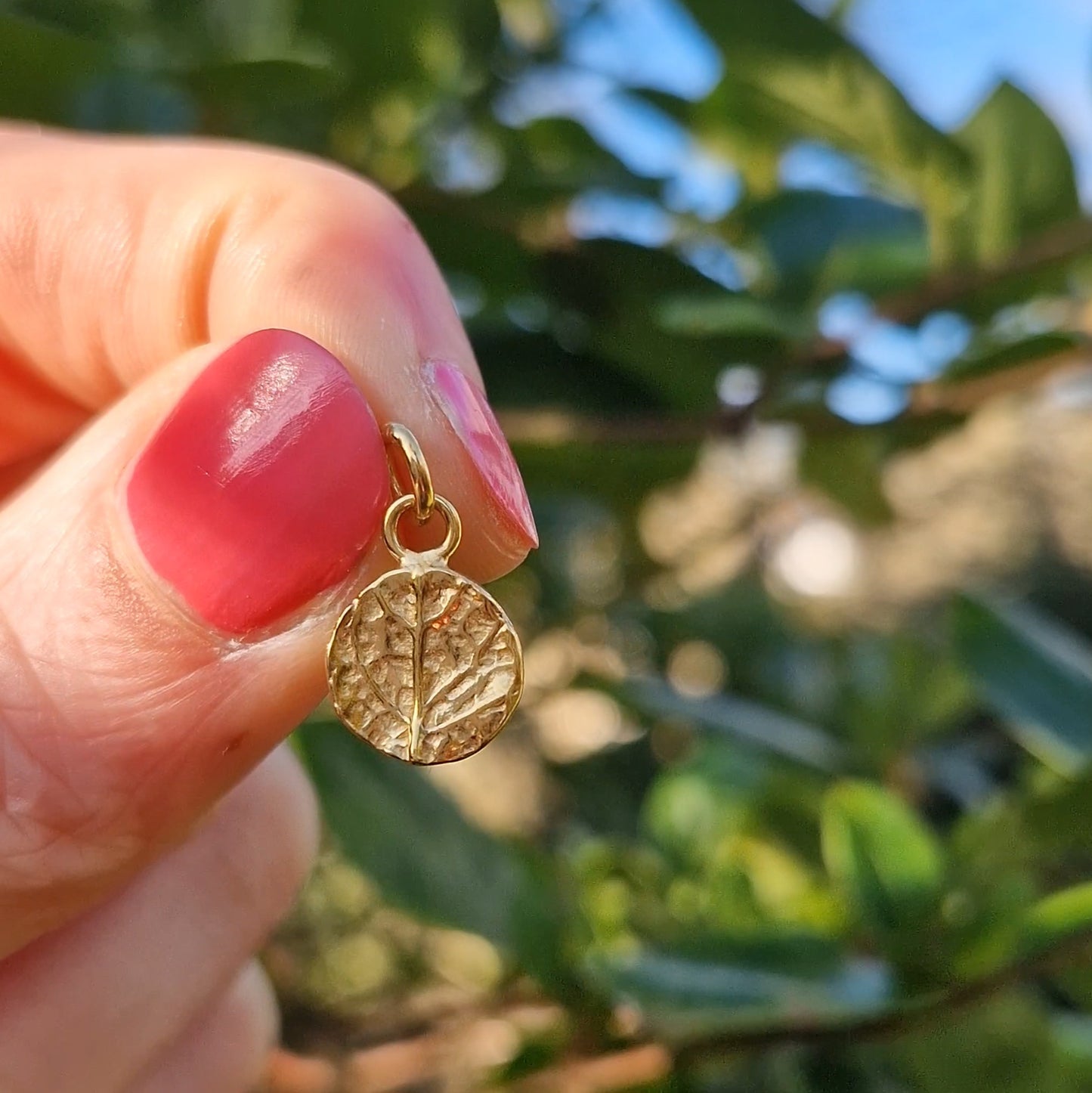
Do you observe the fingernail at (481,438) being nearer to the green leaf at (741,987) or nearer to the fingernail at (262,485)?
the fingernail at (262,485)

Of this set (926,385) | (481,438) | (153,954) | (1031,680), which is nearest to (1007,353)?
(926,385)

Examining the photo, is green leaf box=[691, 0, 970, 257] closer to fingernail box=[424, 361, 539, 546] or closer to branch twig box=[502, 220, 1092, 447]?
branch twig box=[502, 220, 1092, 447]

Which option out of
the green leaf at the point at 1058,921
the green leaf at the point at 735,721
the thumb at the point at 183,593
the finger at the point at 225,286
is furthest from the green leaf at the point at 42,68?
the green leaf at the point at 1058,921

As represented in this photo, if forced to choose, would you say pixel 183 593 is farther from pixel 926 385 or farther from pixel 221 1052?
pixel 926 385

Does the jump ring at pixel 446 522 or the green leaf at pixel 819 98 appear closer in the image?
the jump ring at pixel 446 522

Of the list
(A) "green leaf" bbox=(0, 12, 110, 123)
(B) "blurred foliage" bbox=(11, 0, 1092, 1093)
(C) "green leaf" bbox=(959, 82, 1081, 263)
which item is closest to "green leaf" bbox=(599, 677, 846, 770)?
(B) "blurred foliage" bbox=(11, 0, 1092, 1093)

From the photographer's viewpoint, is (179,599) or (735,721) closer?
(179,599)
